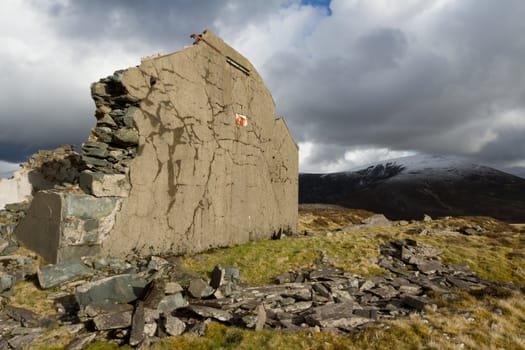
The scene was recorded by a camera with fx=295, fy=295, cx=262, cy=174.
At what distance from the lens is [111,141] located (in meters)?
6.66

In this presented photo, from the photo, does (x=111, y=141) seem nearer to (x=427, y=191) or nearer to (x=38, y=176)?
(x=38, y=176)

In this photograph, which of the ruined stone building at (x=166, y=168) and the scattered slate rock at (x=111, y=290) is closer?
the scattered slate rock at (x=111, y=290)

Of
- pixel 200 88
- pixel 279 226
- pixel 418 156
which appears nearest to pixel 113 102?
pixel 200 88

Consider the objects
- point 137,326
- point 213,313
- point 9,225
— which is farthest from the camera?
point 9,225

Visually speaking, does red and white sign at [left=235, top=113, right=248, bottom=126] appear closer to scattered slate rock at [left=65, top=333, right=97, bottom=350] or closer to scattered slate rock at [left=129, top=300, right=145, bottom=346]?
scattered slate rock at [left=129, top=300, right=145, bottom=346]

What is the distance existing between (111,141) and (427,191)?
91.1m

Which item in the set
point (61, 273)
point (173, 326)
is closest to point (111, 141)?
point (61, 273)

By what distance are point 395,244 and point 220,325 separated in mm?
7233

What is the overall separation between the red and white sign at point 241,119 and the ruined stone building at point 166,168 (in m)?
0.03

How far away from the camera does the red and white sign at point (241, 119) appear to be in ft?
31.5

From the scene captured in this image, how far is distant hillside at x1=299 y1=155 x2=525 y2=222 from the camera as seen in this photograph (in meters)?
64.1

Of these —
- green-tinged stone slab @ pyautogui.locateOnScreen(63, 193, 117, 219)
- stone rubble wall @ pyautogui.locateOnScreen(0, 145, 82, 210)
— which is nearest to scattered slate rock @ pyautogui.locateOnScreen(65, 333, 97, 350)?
green-tinged stone slab @ pyautogui.locateOnScreen(63, 193, 117, 219)

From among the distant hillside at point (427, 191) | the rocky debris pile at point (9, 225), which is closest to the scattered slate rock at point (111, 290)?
the rocky debris pile at point (9, 225)

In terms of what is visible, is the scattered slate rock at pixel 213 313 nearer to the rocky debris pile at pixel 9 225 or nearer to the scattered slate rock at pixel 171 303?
the scattered slate rock at pixel 171 303
